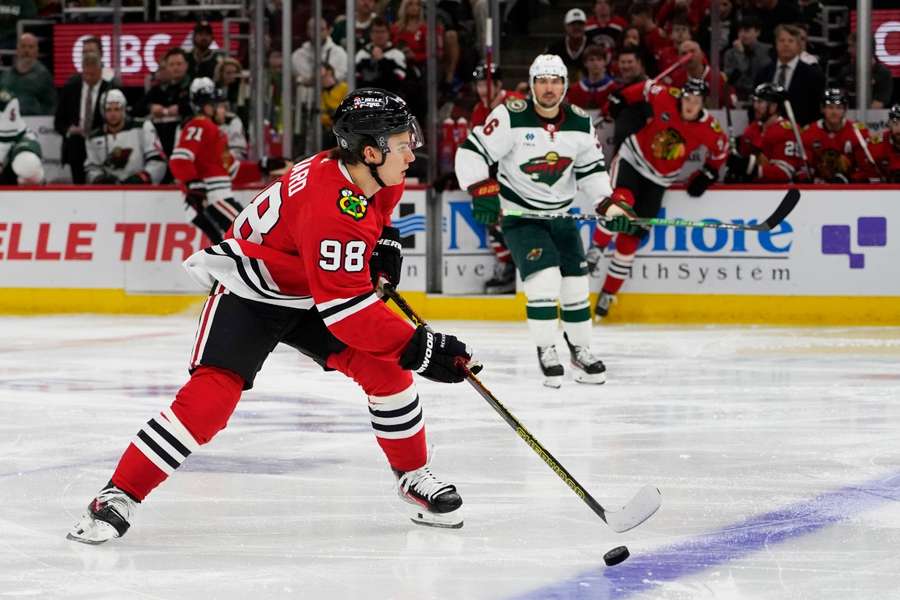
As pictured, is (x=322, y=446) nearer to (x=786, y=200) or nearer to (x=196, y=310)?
(x=786, y=200)

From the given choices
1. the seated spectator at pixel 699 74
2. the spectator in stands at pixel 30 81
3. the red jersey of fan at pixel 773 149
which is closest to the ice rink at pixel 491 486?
the red jersey of fan at pixel 773 149

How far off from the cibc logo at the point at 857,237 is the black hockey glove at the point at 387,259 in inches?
203

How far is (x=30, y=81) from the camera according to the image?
10109 mm

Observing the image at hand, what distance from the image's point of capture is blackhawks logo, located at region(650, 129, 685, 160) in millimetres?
8531

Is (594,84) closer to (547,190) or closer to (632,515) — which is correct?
(547,190)

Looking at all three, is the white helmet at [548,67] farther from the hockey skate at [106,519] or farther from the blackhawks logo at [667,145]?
the hockey skate at [106,519]

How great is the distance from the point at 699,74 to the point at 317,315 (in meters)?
5.75

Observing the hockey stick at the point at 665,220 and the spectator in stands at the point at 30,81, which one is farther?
the spectator in stands at the point at 30,81

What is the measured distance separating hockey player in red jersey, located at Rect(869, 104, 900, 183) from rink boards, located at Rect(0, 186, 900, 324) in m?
0.14

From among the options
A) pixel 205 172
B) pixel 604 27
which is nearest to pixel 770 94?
pixel 604 27

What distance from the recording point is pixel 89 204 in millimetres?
9328

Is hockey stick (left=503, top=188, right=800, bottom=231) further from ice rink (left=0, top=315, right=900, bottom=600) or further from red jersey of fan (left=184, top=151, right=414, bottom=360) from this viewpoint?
red jersey of fan (left=184, top=151, right=414, bottom=360)

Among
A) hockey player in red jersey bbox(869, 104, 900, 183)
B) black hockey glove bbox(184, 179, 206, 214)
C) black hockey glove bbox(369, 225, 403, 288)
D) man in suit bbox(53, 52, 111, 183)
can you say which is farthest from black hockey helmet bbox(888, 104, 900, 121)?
black hockey glove bbox(369, 225, 403, 288)

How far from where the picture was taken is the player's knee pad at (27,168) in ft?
31.3
